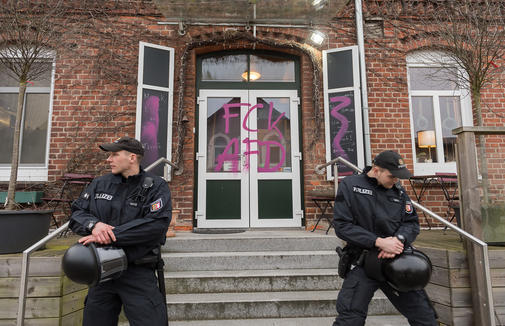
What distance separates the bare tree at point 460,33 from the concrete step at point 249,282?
65.3 inches

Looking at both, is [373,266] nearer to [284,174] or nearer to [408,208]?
[408,208]

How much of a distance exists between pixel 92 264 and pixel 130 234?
0.79ft

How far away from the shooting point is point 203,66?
555 cm

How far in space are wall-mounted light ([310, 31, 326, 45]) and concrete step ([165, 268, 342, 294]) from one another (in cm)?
372

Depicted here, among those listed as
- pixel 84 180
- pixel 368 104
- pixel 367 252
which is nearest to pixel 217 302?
pixel 367 252

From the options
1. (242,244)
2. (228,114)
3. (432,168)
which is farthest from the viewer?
(228,114)

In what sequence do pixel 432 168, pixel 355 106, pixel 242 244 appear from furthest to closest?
pixel 432 168
pixel 355 106
pixel 242 244

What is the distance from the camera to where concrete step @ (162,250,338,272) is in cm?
345

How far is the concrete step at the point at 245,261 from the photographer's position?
11.3 feet

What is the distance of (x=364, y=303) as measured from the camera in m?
1.93

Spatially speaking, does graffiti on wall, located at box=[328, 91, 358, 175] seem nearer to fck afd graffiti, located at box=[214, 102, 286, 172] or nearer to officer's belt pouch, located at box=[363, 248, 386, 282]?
fck afd graffiti, located at box=[214, 102, 286, 172]

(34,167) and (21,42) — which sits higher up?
(21,42)

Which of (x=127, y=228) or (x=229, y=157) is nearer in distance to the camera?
(x=127, y=228)

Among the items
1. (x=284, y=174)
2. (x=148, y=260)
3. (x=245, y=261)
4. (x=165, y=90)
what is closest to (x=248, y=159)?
(x=284, y=174)
